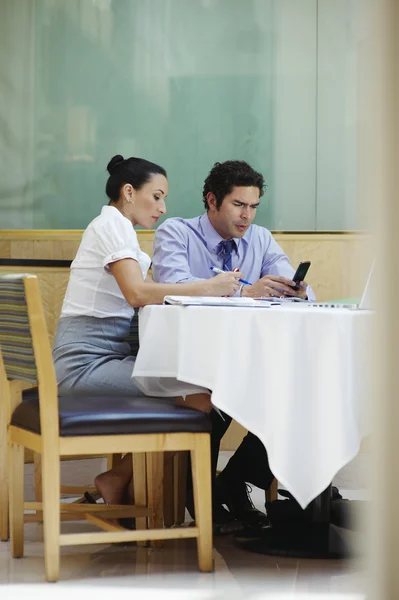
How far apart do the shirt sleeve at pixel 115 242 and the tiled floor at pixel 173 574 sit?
2.68 feet

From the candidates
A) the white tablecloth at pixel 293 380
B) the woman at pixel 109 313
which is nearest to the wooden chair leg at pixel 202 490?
the white tablecloth at pixel 293 380

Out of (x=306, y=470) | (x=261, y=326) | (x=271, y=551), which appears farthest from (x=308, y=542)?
(x=261, y=326)

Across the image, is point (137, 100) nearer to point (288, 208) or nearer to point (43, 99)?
point (43, 99)

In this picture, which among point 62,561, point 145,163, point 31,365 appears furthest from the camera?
point 145,163

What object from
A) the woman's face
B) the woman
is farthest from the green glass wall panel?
the woman

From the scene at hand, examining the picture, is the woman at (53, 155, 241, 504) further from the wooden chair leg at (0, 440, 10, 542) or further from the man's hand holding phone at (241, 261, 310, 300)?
the wooden chair leg at (0, 440, 10, 542)

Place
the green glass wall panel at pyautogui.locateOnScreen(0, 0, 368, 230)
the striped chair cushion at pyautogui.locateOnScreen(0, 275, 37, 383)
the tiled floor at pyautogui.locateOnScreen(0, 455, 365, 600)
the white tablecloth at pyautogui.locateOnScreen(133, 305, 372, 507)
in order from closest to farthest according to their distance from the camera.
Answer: the white tablecloth at pyautogui.locateOnScreen(133, 305, 372, 507) → the tiled floor at pyautogui.locateOnScreen(0, 455, 365, 600) → the striped chair cushion at pyautogui.locateOnScreen(0, 275, 37, 383) → the green glass wall panel at pyautogui.locateOnScreen(0, 0, 368, 230)

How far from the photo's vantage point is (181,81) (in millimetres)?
4703

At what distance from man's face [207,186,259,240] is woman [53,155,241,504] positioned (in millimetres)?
419

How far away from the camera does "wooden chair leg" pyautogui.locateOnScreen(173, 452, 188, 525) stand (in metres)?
2.64

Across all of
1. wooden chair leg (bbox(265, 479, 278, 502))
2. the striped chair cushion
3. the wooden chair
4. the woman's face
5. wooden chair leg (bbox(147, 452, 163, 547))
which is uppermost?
the woman's face

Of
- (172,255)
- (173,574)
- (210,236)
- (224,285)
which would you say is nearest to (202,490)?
(173,574)

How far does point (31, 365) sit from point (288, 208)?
2830 mm

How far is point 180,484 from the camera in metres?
2.68
